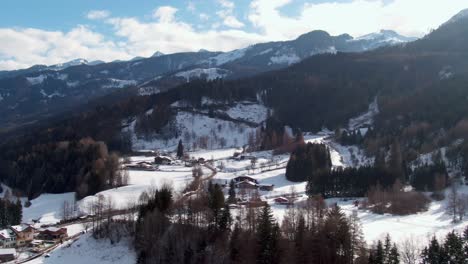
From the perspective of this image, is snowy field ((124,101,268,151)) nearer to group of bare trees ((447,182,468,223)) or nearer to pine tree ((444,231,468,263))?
group of bare trees ((447,182,468,223))

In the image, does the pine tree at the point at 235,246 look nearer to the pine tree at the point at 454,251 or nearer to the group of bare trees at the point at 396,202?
the pine tree at the point at 454,251

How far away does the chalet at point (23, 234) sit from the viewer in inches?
2317

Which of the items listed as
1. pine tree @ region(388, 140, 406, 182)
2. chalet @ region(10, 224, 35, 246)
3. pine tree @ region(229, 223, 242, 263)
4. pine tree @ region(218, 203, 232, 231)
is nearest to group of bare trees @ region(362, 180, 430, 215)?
pine tree @ region(388, 140, 406, 182)

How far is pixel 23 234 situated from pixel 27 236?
546mm

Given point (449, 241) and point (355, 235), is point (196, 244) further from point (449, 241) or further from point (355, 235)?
point (449, 241)

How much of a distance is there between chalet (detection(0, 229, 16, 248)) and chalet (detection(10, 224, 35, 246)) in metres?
0.42

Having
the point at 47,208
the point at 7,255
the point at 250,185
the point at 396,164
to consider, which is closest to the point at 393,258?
the point at 7,255

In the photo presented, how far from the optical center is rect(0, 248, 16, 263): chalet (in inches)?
2077

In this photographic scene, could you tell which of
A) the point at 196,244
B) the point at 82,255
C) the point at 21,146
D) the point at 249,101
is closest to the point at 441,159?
the point at 196,244

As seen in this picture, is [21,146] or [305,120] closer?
[21,146]

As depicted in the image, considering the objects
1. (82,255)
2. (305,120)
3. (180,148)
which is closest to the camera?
(82,255)

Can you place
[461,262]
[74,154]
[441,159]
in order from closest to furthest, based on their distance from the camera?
[461,262]
[441,159]
[74,154]

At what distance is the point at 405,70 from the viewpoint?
184 m

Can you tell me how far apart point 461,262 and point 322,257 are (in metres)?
11.1
